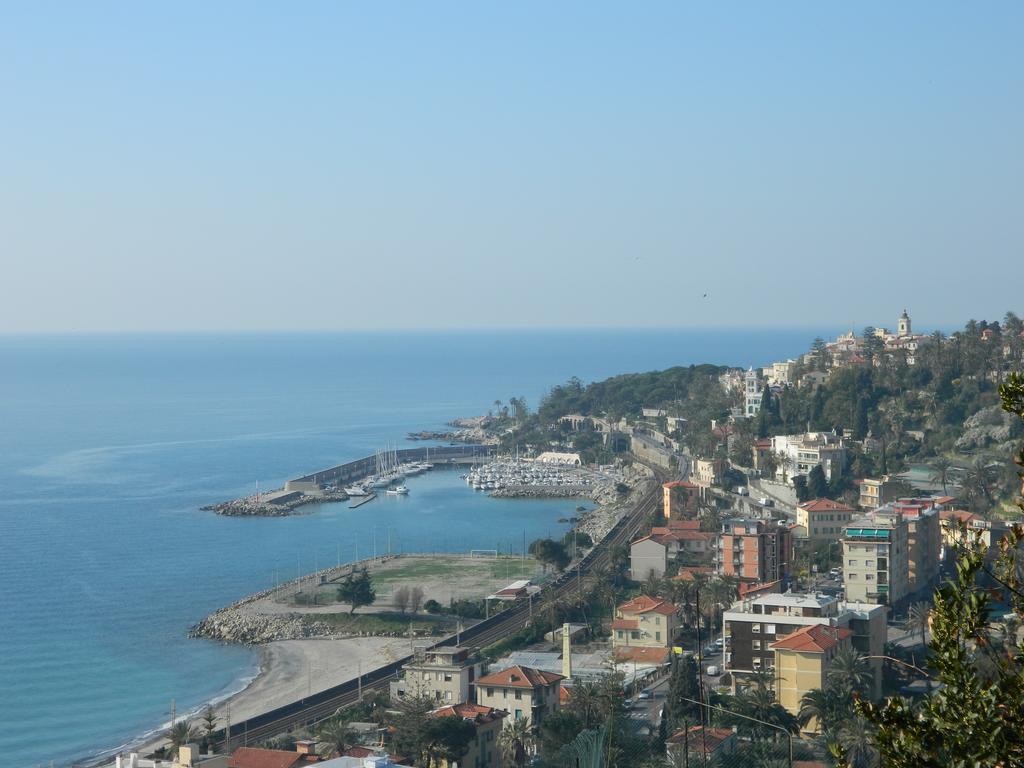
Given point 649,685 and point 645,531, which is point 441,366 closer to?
point 645,531

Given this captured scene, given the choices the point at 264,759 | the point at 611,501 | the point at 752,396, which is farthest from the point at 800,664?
the point at 752,396

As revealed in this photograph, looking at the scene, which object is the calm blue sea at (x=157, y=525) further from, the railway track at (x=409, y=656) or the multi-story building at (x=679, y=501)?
the multi-story building at (x=679, y=501)

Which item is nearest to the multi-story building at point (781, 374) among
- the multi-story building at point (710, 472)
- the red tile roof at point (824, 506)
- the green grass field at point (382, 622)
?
the multi-story building at point (710, 472)

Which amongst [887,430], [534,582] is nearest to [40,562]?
[534,582]

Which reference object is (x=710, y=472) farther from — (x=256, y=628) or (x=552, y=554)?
(x=256, y=628)

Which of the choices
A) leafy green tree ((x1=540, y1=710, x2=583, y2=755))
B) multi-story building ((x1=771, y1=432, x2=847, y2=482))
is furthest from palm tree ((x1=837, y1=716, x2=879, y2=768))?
multi-story building ((x1=771, y1=432, x2=847, y2=482))

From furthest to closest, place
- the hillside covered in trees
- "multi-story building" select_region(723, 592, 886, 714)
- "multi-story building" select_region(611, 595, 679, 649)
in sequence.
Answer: the hillside covered in trees, "multi-story building" select_region(611, 595, 679, 649), "multi-story building" select_region(723, 592, 886, 714)

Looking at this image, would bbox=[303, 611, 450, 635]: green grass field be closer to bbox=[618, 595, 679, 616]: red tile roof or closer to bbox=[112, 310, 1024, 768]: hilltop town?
bbox=[112, 310, 1024, 768]: hilltop town
